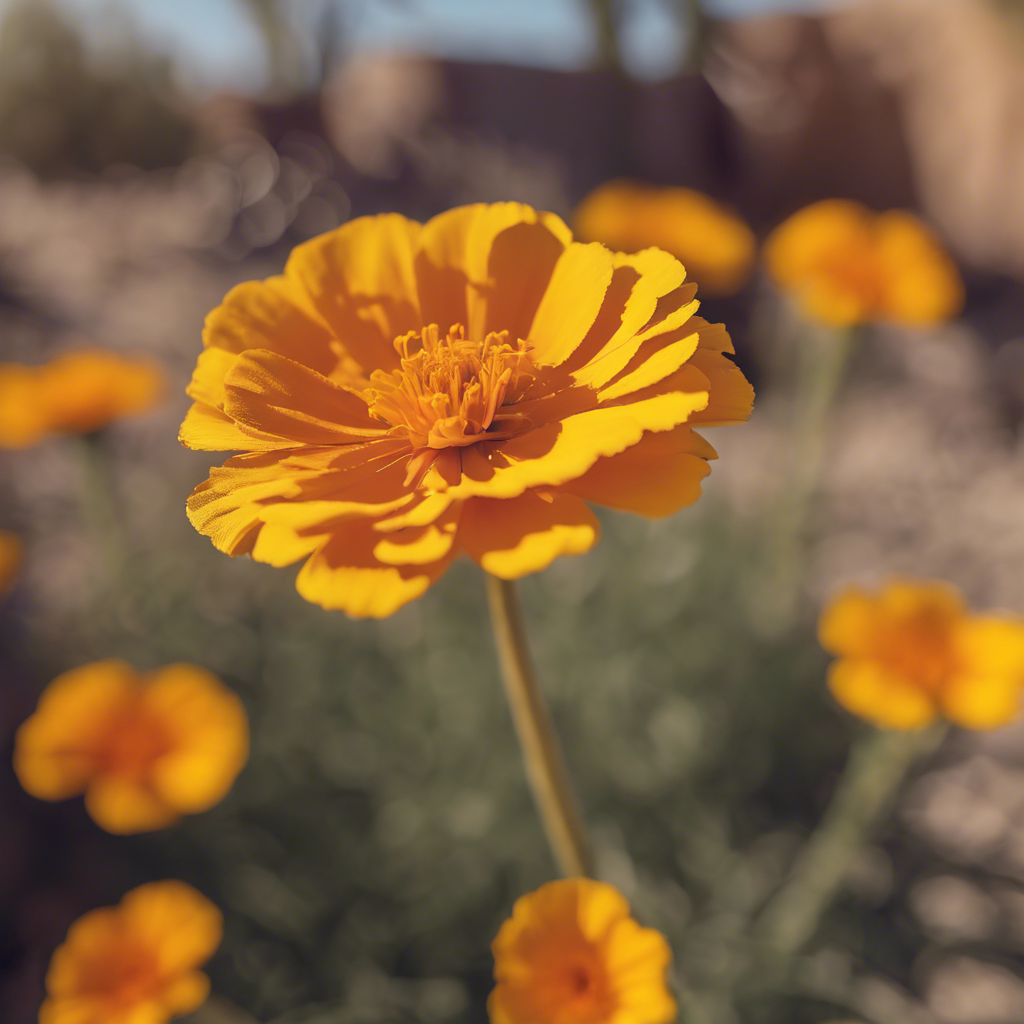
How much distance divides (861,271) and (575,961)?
1433mm

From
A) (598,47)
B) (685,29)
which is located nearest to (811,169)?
(685,29)

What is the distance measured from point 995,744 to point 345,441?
2.14m

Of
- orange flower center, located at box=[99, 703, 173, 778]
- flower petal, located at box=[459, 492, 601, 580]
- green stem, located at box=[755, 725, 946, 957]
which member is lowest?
green stem, located at box=[755, 725, 946, 957]

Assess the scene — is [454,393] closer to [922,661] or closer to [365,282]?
[365,282]

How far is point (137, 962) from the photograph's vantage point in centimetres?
92

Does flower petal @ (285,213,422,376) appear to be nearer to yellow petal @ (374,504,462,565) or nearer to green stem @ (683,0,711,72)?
yellow petal @ (374,504,462,565)

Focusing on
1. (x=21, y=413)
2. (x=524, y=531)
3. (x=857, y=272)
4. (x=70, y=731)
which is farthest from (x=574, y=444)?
(x=21, y=413)

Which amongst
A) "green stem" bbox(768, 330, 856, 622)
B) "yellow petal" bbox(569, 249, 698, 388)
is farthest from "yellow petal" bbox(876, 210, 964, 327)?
"yellow petal" bbox(569, 249, 698, 388)

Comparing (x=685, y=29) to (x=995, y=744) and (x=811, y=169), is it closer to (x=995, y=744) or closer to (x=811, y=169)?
(x=811, y=169)

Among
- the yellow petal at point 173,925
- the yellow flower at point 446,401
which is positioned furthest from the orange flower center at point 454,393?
the yellow petal at point 173,925

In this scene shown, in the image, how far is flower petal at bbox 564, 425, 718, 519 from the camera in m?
0.61

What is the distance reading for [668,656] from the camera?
1979 mm

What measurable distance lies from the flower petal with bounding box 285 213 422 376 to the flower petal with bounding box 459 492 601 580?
24 cm

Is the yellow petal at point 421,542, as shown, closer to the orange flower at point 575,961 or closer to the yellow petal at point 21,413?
the orange flower at point 575,961
